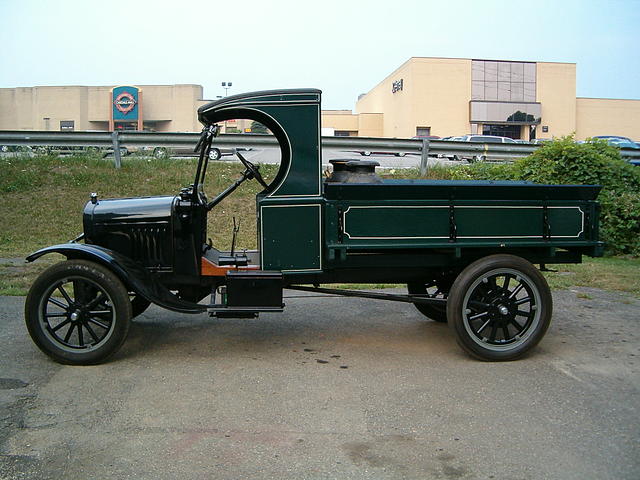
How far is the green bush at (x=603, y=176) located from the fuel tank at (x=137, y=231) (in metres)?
7.19

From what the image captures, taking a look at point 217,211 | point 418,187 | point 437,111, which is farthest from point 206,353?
point 437,111

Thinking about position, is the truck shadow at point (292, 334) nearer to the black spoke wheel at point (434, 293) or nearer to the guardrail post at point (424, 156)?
the black spoke wheel at point (434, 293)

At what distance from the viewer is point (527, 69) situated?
157 feet

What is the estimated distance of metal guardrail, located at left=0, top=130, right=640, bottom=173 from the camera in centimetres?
1268

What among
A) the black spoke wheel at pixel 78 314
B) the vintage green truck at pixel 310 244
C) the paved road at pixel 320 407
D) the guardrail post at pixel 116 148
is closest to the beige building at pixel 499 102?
the guardrail post at pixel 116 148

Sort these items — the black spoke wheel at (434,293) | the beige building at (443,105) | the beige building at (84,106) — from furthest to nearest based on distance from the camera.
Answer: the beige building at (84,106) < the beige building at (443,105) < the black spoke wheel at (434,293)

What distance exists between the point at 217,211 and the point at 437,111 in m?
38.7

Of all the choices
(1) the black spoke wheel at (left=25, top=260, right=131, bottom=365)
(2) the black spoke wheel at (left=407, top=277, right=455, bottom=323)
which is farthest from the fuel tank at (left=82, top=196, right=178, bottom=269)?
(2) the black spoke wheel at (left=407, top=277, right=455, bottom=323)

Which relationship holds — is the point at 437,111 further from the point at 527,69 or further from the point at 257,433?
the point at 257,433

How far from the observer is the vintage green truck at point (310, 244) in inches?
202

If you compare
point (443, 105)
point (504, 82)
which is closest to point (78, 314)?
point (443, 105)

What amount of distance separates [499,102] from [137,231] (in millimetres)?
45648

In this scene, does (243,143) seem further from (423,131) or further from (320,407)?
(423,131)

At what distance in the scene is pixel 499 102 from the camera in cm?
4750
